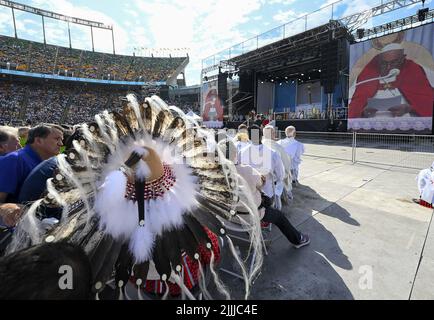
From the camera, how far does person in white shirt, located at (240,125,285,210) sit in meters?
3.65

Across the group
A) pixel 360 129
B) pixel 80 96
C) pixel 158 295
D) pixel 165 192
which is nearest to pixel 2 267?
pixel 165 192

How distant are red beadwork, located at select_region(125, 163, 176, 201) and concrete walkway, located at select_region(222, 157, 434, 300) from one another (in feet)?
4.35

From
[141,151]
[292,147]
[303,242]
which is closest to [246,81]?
[292,147]

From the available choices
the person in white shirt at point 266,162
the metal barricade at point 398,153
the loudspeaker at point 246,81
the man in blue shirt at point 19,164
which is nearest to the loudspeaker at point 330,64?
the metal barricade at point 398,153

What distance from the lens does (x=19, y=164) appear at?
2.11 m

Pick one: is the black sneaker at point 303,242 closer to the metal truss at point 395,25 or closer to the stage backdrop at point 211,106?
the metal truss at point 395,25

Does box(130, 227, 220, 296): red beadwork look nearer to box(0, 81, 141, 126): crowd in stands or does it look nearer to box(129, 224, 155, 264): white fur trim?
box(129, 224, 155, 264): white fur trim

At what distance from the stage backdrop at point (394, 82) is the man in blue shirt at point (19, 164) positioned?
15.9 metres

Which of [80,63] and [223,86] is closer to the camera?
[223,86]

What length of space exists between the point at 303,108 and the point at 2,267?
2587cm

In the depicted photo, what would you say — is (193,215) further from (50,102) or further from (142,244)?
(50,102)

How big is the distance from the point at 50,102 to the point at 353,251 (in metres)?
34.0
